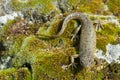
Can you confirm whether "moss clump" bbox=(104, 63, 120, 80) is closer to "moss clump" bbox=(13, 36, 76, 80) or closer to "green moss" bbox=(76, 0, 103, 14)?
"moss clump" bbox=(13, 36, 76, 80)

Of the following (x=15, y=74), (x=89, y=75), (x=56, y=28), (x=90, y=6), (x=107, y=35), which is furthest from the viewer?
(x=90, y=6)

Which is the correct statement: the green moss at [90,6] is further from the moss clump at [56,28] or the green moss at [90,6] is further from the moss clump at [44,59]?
the moss clump at [44,59]

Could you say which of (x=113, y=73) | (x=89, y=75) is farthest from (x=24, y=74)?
(x=113, y=73)

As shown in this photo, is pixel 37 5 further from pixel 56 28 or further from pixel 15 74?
pixel 15 74

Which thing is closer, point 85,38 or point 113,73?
point 113,73

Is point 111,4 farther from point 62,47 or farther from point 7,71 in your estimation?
point 7,71

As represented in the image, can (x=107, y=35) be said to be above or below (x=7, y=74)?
above

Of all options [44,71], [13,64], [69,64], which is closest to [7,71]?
[13,64]
